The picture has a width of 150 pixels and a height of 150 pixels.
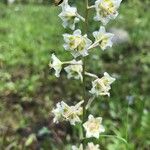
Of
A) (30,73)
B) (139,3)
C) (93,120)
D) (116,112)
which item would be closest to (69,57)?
(30,73)

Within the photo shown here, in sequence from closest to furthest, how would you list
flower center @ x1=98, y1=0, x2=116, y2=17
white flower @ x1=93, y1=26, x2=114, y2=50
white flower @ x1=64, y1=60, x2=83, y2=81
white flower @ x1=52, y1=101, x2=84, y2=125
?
flower center @ x1=98, y1=0, x2=116, y2=17 → white flower @ x1=93, y1=26, x2=114, y2=50 → white flower @ x1=52, y1=101, x2=84, y2=125 → white flower @ x1=64, y1=60, x2=83, y2=81

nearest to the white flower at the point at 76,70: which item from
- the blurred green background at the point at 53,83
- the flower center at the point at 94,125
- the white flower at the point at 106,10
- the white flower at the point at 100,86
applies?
the white flower at the point at 100,86

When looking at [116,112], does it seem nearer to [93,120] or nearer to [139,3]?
[93,120]

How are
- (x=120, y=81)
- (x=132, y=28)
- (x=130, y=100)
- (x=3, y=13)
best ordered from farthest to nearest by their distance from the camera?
(x=3, y=13) < (x=132, y=28) < (x=120, y=81) < (x=130, y=100)

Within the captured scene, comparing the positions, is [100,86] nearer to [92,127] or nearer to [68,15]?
[92,127]

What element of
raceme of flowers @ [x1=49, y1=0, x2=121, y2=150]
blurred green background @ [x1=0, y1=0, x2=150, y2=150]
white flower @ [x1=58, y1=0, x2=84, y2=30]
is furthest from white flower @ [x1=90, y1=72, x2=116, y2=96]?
blurred green background @ [x1=0, y1=0, x2=150, y2=150]

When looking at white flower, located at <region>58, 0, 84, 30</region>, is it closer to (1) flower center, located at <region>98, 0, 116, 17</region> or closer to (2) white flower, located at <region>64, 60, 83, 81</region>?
(1) flower center, located at <region>98, 0, 116, 17</region>
